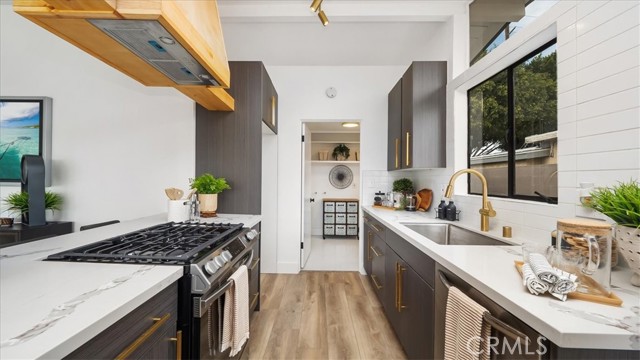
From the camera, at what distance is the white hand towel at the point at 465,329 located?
0.82 meters

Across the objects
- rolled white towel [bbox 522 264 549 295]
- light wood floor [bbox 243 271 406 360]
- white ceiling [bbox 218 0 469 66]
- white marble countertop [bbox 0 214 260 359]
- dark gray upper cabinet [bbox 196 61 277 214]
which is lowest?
light wood floor [bbox 243 271 406 360]

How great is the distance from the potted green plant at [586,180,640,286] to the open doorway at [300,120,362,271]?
3.56 meters

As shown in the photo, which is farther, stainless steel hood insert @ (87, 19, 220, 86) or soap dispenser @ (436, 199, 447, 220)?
soap dispenser @ (436, 199, 447, 220)

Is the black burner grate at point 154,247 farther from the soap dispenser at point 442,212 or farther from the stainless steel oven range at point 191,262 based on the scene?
the soap dispenser at point 442,212

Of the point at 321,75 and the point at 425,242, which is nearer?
the point at 425,242

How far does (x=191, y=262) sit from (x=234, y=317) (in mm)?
454

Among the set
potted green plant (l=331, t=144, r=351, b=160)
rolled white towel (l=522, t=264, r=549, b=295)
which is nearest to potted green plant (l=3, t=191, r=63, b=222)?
rolled white towel (l=522, t=264, r=549, b=295)

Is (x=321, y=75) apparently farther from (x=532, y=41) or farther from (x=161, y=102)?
(x=532, y=41)

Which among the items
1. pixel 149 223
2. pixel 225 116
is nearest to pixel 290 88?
pixel 225 116

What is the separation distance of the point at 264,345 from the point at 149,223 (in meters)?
1.24

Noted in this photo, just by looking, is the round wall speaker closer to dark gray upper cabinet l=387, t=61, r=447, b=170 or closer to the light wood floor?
the light wood floor

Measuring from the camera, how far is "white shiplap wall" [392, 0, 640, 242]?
101 cm

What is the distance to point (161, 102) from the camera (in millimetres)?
2543

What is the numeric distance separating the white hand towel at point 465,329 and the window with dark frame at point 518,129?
1060mm
